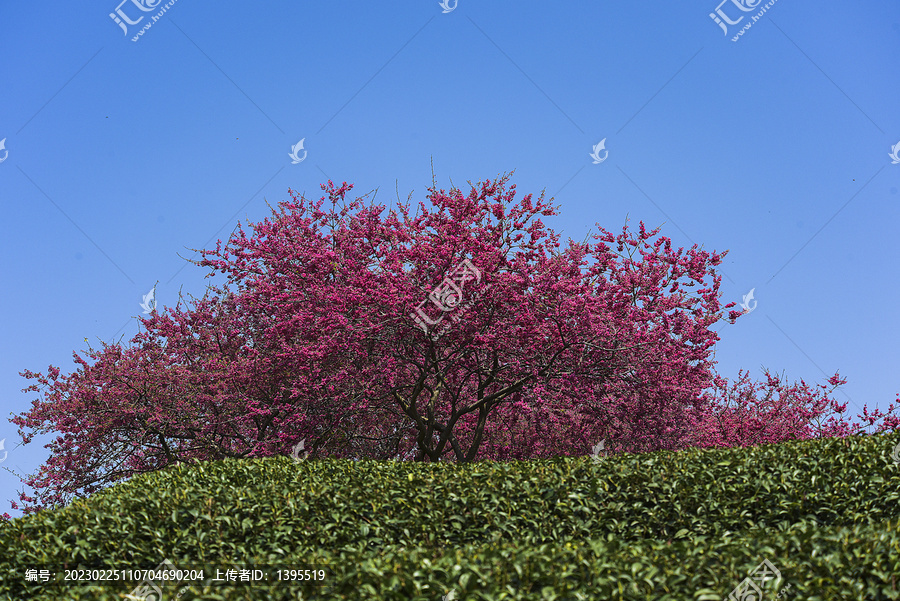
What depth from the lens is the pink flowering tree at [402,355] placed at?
538 inches

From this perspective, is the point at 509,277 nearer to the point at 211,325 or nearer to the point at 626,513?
the point at 626,513

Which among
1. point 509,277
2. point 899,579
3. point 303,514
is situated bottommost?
point 899,579

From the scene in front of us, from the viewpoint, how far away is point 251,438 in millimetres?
16797

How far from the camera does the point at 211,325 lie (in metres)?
17.8

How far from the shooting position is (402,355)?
47.7 ft

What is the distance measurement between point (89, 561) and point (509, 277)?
7.80 metres

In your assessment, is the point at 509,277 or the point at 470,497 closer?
the point at 470,497

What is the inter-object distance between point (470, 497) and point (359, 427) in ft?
28.1

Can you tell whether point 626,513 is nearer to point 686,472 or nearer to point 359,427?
point 686,472

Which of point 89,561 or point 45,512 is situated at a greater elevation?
point 45,512

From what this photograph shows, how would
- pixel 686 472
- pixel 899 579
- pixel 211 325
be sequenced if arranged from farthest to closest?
pixel 211 325 → pixel 686 472 → pixel 899 579

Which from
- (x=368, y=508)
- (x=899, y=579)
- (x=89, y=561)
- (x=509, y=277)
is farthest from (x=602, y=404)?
(x=89, y=561)

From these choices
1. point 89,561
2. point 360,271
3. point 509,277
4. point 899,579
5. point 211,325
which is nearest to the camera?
point 899,579

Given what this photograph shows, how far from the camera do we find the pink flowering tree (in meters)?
13.7
